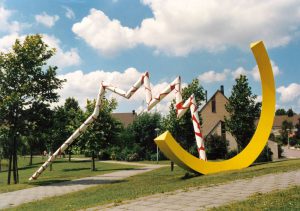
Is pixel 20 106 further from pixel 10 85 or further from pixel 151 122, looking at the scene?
pixel 151 122

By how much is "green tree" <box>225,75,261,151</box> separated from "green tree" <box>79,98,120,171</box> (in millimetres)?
10305

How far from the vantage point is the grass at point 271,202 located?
7471 mm

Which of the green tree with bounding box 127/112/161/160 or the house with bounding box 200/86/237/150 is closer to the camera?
the green tree with bounding box 127/112/161/160

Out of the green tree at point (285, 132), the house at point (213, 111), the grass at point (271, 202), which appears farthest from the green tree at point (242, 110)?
the green tree at point (285, 132)

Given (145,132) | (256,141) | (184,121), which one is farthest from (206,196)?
(145,132)

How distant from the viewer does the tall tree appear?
832 inches

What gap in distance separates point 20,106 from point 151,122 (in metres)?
31.3

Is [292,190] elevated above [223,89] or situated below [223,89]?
below

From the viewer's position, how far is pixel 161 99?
55.3 feet

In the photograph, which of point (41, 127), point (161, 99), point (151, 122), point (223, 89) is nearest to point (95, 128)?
point (41, 127)

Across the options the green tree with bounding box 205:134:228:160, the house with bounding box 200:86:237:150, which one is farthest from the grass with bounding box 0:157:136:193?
the house with bounding box 200:86:237:150

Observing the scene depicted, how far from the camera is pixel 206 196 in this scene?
9680mm

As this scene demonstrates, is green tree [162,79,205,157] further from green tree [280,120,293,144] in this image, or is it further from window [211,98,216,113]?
green tree [280,120,293,144]

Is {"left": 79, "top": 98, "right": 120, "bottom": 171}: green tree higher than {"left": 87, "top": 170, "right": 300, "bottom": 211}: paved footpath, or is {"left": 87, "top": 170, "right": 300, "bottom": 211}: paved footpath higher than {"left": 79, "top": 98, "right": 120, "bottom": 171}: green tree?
{"left": 79, "top": 98, "right": 120, "bottom": 171}: green tree
